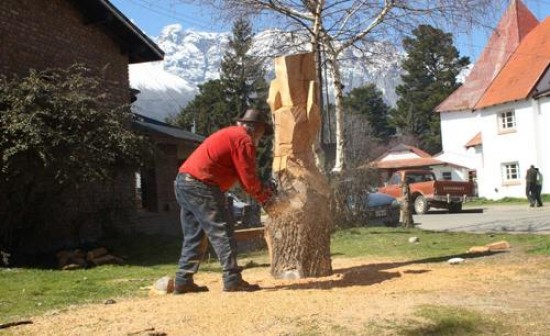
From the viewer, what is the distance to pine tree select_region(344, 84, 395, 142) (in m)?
71.4

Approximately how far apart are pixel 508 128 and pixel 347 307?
3191 centimetres

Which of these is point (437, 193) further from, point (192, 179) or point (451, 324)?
point (451, 324)

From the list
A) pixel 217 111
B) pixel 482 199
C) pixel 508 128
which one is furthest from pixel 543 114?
pixel 217 111

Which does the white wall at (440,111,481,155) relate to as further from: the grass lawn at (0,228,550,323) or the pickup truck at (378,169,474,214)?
the grass lawn at (0,228,550,323)

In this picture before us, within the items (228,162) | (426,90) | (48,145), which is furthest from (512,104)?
(426,90)

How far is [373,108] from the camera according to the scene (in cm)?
A: 7431

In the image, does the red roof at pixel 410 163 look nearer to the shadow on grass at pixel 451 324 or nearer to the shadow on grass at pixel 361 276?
the shadow on grass at pixel 361 276

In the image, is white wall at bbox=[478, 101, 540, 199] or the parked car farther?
white wall at bbox=[478, 101, 540, 199]

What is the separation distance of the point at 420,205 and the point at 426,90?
42.6m

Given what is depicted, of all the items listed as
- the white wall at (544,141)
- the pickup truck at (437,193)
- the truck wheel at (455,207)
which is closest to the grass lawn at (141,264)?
the pickup truck at (437,193)

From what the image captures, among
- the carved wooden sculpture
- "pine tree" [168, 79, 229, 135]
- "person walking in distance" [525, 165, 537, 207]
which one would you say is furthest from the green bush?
"pine tree" [168, 79, 229, 135]

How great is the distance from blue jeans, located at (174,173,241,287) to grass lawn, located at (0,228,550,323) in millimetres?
969

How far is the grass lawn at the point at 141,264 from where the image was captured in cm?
727

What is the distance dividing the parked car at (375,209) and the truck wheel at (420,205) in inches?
301
